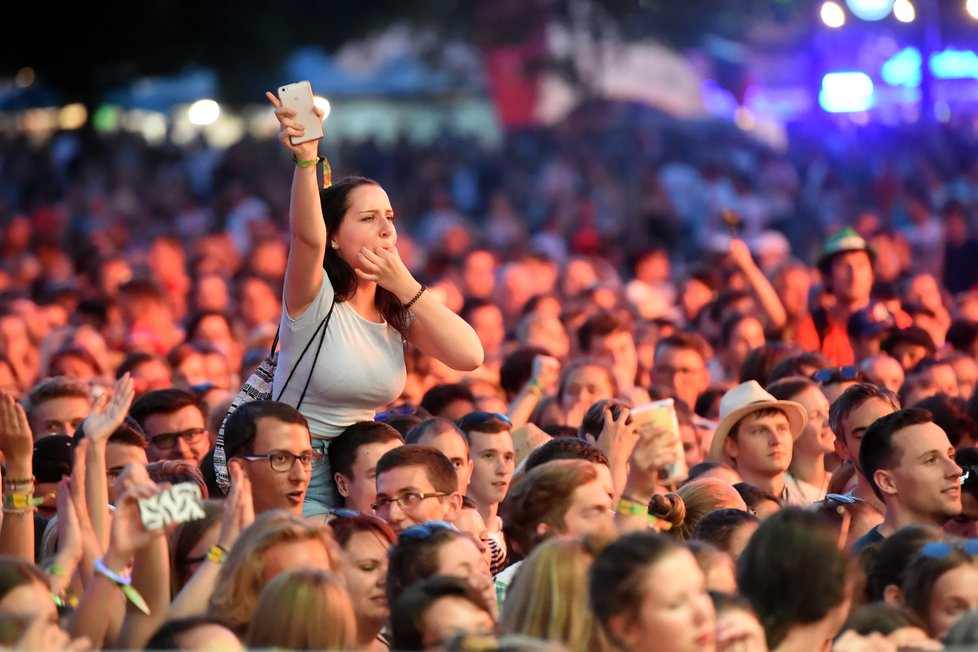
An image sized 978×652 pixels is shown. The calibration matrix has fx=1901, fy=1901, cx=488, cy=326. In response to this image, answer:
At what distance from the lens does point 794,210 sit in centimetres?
2347

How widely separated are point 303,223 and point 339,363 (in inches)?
21.9

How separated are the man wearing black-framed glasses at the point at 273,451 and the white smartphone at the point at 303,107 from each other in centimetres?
95

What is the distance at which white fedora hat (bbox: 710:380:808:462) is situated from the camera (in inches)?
342

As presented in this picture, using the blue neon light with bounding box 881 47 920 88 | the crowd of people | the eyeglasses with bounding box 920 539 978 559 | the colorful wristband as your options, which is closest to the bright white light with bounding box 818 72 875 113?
the blue neon light with bounding box 881 47 920 88

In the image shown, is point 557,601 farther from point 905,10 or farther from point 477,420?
point 905,10

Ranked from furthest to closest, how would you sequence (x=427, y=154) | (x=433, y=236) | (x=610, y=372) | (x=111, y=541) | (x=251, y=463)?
1. (x=427, y=154)
2. (x=433, y=236)
3. (x=610, y=372)
4. (x=251, y=463)
5. (x=111, y=541)

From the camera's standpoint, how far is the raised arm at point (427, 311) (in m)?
6.70

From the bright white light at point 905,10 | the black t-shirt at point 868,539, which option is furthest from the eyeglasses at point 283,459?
the bright white light at point 905,10

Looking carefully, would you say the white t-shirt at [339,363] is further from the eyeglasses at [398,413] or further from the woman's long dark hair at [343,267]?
the eyeglasses at [398,413]

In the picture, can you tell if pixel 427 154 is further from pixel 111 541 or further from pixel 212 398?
pixel 111 541

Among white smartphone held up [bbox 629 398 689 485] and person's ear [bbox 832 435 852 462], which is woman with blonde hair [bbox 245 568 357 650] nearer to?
white smartphone held up [bbox 629 398 689 485]

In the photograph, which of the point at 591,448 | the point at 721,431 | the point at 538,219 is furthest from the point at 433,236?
the point at 591,448

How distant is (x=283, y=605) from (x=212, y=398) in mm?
4547

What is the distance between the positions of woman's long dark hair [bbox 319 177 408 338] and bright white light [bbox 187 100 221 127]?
1357 inches
